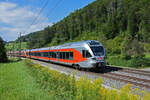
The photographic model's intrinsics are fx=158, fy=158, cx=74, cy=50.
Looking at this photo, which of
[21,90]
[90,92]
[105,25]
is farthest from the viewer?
[105,25]

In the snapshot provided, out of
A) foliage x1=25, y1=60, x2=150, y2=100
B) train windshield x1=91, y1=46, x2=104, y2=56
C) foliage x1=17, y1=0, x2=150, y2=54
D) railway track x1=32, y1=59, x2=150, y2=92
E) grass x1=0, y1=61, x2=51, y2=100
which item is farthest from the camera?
foliage x1=17, y1=0, x2=150, y2=54

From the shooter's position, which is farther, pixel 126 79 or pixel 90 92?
pixel 126 79

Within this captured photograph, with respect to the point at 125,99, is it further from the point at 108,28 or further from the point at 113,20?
the point at 113,20

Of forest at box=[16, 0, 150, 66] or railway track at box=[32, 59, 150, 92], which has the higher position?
forest at box=[16, 0, 150, 66]

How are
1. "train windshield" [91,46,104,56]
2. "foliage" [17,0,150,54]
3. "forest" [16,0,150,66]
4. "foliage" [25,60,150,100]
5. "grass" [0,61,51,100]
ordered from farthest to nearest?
"foliage" [17,0,150,54], "forest" [16,0,150,66], "train windshield" [91,46,104,56], "grass" [0,61,51,100], "foliage" [25,60,150,100]

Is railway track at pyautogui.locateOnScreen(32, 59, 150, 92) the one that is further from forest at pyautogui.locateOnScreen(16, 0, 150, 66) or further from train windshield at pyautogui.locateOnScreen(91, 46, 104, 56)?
forest at pyautogui.locateOnScreen(16, 0, 150, 66)

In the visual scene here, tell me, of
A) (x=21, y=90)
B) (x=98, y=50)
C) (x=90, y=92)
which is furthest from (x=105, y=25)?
(x=90, y=92)

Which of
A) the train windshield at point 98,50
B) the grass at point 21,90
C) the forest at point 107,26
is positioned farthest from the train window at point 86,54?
the forest at point 107,26

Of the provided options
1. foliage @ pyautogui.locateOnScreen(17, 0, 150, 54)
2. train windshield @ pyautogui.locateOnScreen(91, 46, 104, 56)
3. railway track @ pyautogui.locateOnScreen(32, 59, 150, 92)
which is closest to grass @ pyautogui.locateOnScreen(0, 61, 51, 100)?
railway track @ pyautogui.locateOnScreen(32, 59, 150, 92)

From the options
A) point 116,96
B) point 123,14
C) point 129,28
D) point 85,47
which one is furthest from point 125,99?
point 123,14

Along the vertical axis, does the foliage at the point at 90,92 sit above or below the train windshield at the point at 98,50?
below

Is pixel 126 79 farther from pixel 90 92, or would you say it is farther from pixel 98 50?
pixel 90 92

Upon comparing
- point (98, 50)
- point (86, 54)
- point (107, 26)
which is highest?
point (107, 26)

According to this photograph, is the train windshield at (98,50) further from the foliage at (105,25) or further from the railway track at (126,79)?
the foliage at (105,25)
